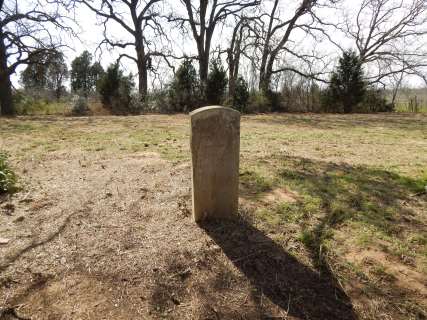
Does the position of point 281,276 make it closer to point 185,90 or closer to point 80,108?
point 185,90

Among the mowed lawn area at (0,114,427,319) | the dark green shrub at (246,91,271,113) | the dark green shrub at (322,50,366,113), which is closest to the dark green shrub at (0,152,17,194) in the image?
the mowed lawn area at (0,114,427,319)

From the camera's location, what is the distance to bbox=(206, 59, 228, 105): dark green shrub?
1462 centimetres

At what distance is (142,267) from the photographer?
228 cm

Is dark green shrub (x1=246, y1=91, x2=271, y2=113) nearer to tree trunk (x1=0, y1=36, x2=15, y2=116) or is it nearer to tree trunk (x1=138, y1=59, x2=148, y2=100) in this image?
tree trunk (x1=138, y1=59, x2=148, y2=100)

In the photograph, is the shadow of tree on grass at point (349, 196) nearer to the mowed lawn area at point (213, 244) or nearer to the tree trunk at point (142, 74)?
the mowed lawn area at point (213, 244)

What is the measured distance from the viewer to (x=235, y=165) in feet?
9.07

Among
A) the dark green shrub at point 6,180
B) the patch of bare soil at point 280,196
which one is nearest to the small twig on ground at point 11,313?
the dark green shrub at point 6,180

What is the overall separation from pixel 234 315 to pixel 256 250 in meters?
0.70

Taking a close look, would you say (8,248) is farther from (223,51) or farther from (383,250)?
(223,51)

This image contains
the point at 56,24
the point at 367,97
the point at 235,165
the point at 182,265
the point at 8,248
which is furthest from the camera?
the point at 367,97

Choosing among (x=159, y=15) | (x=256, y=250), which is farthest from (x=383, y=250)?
(x=159, y=15)

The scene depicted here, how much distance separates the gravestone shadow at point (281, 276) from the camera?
1.94 m

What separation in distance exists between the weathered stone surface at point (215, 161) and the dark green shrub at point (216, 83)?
12356 millimetres

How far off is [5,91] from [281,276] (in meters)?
14.3
